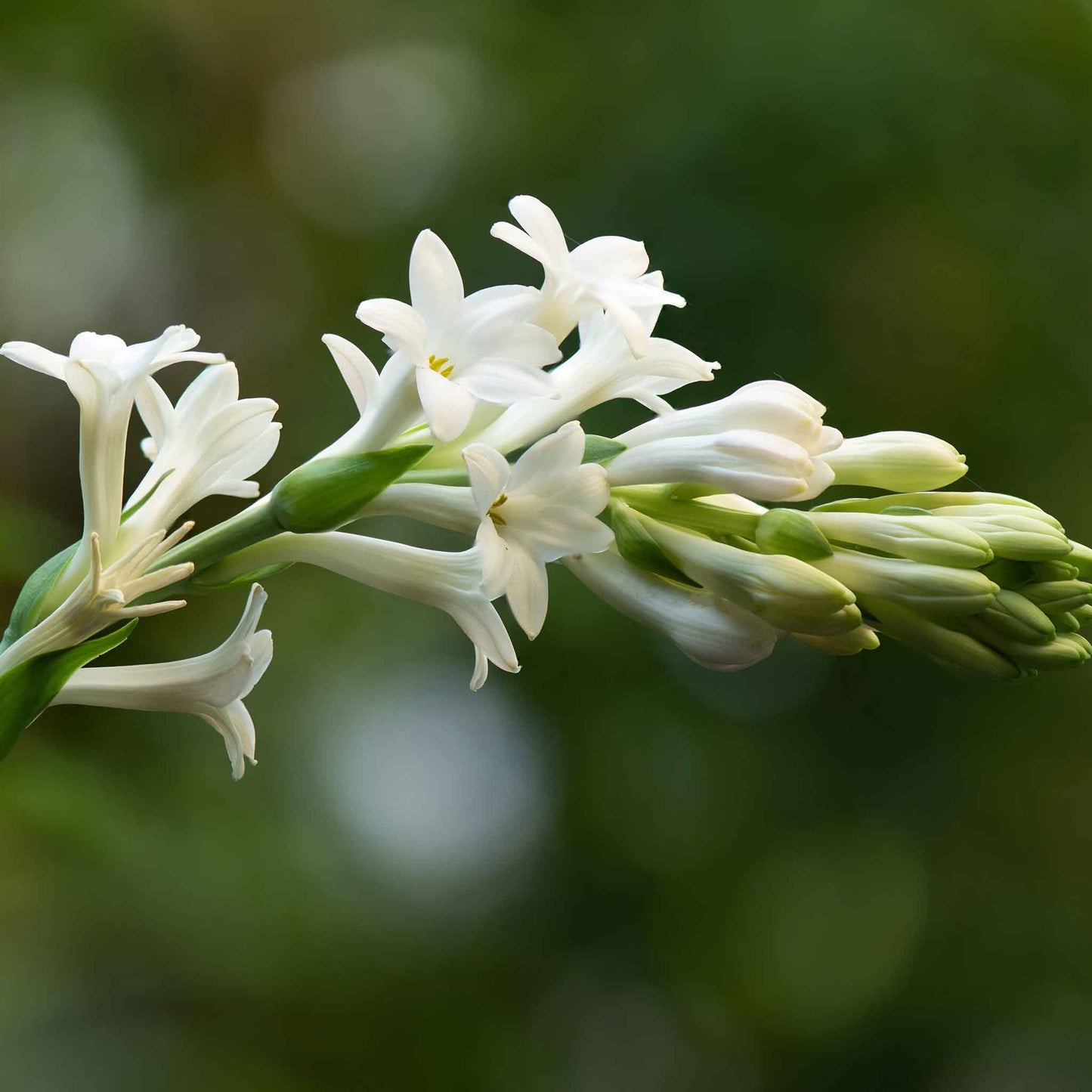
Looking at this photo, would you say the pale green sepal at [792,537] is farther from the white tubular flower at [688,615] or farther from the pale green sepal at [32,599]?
the pale green sepal at [32,599]

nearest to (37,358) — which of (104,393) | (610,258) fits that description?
(104,393)

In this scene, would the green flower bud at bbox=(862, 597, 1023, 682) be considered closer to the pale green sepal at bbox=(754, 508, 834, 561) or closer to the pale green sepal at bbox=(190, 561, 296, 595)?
the pale green sepal at bbox=(754, 508, 834, 561)

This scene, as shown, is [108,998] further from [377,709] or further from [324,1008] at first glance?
[377,709]

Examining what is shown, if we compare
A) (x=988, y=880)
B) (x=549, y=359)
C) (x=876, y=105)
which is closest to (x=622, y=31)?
(x=876, y=105)

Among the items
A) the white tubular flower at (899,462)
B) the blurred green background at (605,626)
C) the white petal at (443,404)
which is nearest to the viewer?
the white petal at (443,404)

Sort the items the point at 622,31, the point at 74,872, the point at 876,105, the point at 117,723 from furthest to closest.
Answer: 1. the point at 622,31
2. the point at 876,105
3. the point at 117,723
4. the point at 74,872

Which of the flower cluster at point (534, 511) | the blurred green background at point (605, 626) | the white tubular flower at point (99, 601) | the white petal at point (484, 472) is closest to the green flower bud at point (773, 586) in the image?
the flower cluster at point (534, 511)
